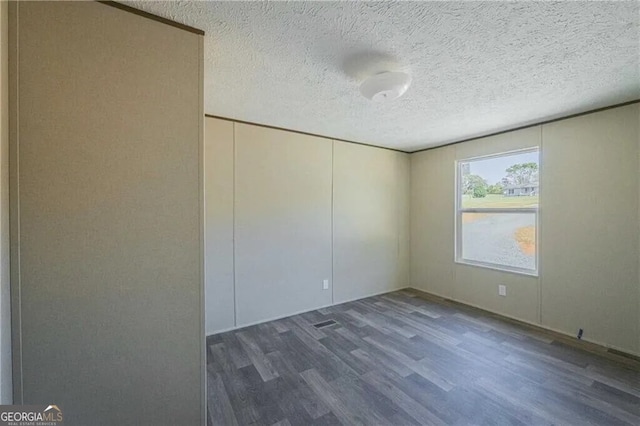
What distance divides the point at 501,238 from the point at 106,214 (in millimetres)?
4150

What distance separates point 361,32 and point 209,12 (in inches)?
33.2

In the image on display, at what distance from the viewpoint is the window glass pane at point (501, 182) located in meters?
3.18

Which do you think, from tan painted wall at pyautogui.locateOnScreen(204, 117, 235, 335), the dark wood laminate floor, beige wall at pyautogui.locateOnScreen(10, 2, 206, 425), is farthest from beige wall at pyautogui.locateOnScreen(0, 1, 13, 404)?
tan painted wall at pyautogui.locateOnScreen(204, 117, 235, 335)

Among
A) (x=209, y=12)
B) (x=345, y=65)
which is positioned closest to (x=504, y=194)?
(x=345, y=65)

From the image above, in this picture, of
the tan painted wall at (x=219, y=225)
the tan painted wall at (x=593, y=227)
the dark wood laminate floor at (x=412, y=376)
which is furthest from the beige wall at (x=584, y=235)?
the tan painted wall at (x=219, y=225)

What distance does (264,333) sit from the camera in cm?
288

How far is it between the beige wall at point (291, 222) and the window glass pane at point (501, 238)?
3.67 ft

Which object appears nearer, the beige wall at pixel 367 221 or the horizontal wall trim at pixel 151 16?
the horizontal wall trim at pixel 151 16

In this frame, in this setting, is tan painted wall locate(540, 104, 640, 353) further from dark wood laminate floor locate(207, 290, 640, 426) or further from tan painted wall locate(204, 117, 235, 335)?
tan painted wall locate(204, 117, 235, 335)

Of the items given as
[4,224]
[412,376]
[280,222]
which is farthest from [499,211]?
[4,224]

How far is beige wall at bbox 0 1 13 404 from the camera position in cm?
103

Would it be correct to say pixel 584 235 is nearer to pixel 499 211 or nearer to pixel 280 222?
pixel 499 211

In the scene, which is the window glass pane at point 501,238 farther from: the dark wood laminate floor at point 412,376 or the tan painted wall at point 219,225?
the tan painted wall at point 219,225

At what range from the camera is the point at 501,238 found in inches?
137
